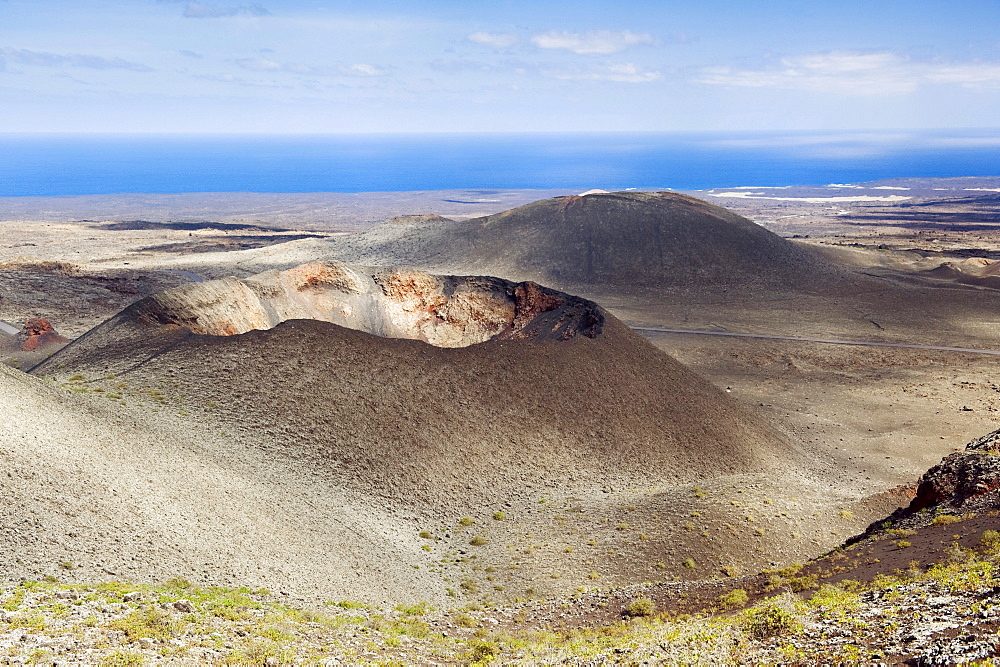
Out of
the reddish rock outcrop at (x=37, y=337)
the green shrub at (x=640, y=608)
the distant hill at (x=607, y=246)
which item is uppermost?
the distant hill at (x=607, y=246)

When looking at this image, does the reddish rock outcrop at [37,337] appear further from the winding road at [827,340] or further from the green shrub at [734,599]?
the green shrub at [734,599]

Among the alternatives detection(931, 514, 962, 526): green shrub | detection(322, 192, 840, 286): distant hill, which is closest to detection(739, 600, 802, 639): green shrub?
detection(931, 514, 962, 526): green shrub

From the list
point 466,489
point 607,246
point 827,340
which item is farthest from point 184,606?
point 607,246

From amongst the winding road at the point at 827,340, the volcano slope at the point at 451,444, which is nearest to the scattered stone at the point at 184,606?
the volcano slope at the point at 451,444

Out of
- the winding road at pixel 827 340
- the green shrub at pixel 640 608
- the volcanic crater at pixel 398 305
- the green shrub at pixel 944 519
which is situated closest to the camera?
the green shrub at pixel 640 608

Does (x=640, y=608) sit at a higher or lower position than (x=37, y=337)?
lower

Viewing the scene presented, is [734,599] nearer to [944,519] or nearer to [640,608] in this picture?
[640,608]

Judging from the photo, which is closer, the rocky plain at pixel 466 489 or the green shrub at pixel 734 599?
the rocky plain at pixel 466 489
